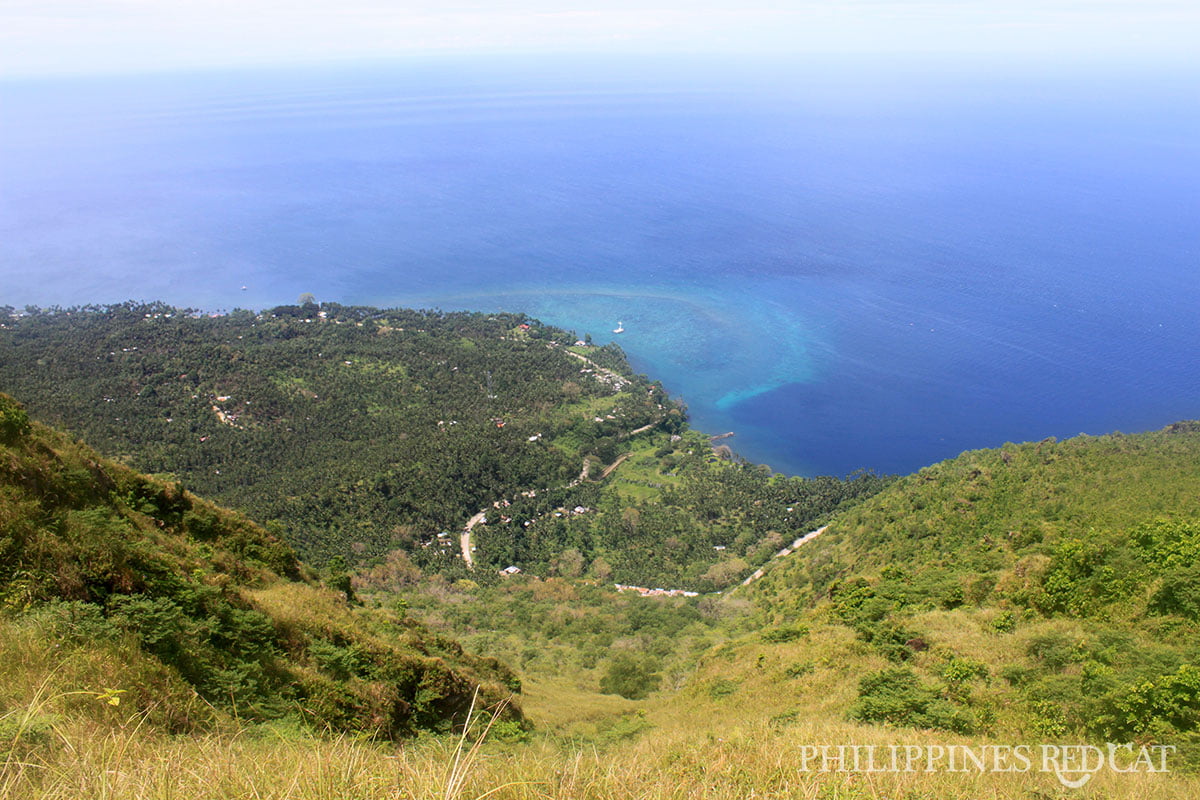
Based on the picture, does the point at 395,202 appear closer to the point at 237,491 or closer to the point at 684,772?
the point at 237,491

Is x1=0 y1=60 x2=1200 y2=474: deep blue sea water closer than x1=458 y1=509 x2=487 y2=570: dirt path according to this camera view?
No

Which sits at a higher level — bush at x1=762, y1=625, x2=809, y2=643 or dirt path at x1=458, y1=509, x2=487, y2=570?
bush at x1=762, y1=625, x2=809, y2=643

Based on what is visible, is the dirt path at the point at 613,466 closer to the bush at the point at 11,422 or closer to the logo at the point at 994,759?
the bush at the point at 11,422

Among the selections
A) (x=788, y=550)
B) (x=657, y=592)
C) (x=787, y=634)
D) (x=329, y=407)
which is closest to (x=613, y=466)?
(x=788, y=550)

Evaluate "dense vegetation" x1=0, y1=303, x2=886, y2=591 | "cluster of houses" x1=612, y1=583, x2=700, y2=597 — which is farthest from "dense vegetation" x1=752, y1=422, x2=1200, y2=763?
"dense vegetation" x1=0, y1=303, x2=886, y2=591

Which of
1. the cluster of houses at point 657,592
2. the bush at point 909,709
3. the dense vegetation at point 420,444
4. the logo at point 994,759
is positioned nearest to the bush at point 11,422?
the logo at point 994,759

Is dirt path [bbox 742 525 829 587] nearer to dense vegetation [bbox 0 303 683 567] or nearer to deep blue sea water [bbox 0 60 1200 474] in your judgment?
deep blue sea water [bbox 0 60 1200 474]

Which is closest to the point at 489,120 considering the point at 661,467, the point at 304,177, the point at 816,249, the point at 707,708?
the point at 304,177
